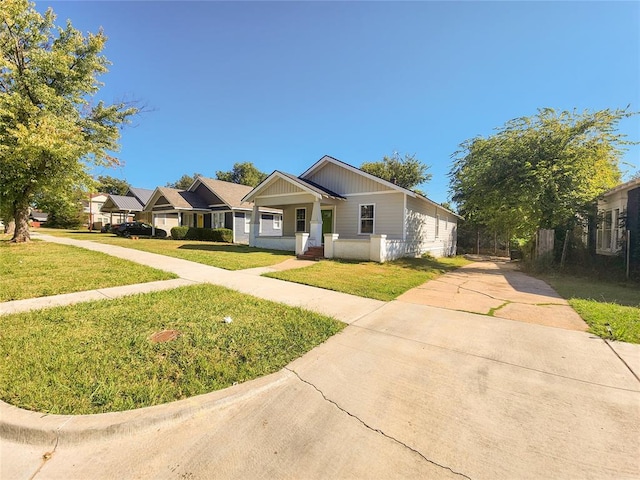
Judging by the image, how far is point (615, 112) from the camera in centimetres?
1150

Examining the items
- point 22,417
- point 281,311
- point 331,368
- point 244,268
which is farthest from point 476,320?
point 244,268

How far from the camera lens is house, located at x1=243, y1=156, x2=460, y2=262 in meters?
13.3

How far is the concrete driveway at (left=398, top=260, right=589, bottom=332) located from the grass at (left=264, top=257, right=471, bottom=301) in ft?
1.56

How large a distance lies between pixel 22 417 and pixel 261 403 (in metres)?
1.90

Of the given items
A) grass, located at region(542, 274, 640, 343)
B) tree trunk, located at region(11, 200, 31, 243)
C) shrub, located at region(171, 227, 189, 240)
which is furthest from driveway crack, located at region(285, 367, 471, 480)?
shrub, located at region(171, 227, 189, 240)

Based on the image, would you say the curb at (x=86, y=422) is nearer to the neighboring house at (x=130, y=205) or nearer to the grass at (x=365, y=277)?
the grass at (x=365, y=277)

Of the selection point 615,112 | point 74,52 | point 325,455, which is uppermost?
point 74,52

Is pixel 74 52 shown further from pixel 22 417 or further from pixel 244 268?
pixel 22 417

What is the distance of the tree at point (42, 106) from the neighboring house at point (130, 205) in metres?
17.7

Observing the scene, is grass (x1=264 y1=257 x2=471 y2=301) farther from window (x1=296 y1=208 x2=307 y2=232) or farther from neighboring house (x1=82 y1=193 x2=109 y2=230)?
neighboring house (x1=82 y1=193 x2=109 y2=230)

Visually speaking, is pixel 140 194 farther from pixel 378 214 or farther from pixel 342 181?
pixel 378 214

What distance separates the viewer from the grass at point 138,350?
2.60 m

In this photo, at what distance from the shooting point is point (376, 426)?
2342mm

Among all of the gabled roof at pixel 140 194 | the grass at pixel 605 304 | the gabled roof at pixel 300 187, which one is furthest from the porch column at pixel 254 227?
the gabled roof at pixel 140 194
